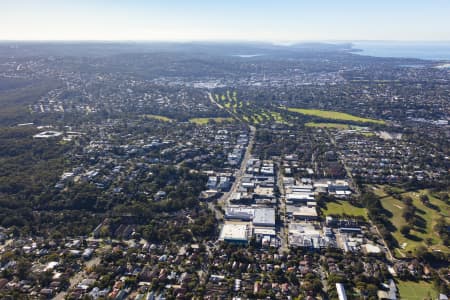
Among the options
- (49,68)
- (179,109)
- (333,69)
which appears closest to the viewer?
(179,109)

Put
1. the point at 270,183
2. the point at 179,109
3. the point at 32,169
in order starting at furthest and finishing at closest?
the point at 179,109, the point at 32,169, the point at 270,183

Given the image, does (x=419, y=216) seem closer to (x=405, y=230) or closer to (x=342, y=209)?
(x=405, y=230)

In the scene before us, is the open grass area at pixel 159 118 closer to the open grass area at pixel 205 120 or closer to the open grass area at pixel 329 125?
the open grass area at pixel 205 120

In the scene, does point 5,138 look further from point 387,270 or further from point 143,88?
point 387,270

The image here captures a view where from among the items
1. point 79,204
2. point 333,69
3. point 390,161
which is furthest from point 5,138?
point 333,69

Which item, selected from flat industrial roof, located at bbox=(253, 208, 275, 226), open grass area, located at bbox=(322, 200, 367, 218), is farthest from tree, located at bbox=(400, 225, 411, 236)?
flat industrial roof, located at bbox=(253, 208, 275, 226)

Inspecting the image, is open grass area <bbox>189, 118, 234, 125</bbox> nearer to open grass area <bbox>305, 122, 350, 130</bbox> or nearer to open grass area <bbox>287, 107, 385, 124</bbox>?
open grass area <bbox>305, 122, 350, 130</bbox>
